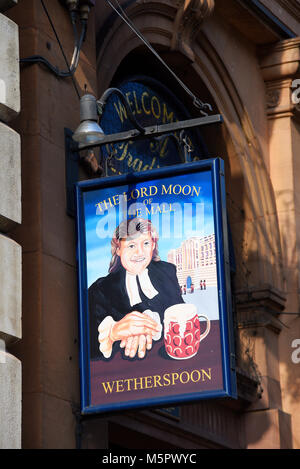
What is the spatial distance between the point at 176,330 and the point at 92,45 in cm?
359

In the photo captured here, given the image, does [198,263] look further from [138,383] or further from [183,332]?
[138,383]

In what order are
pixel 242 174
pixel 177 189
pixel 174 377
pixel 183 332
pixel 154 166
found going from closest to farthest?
pixel 174 377 < pixel 183 332 < pixel 177 189 < pixel 154 166 < pixel 242 174

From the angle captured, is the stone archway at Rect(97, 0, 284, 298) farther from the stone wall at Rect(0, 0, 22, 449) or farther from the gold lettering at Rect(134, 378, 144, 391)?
the gold lettering at Rect(134, 378, 144, 391)

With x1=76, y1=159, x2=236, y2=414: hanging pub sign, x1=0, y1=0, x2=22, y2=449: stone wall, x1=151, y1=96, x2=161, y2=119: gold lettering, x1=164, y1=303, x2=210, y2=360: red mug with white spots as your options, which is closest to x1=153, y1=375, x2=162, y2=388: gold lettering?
x1=76, y1=159, x2=236, y2=414: hanging pub sign

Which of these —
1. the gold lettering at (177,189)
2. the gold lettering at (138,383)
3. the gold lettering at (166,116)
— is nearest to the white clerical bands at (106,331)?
the gold lettering at (138,383)

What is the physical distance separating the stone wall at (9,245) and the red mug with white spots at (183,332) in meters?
1.54

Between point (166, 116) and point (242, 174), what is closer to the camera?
point (166, 116)

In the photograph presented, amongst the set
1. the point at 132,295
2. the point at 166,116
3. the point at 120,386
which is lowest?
the point at 120,386

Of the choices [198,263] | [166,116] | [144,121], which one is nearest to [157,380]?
[198,263]

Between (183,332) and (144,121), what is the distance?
5.46 metres

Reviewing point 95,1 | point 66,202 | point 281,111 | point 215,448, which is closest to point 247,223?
point 281,111

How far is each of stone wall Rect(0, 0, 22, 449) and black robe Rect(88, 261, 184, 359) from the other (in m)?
1.08

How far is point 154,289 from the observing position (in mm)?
11172

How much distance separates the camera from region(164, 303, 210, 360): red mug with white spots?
1086 centimetres
